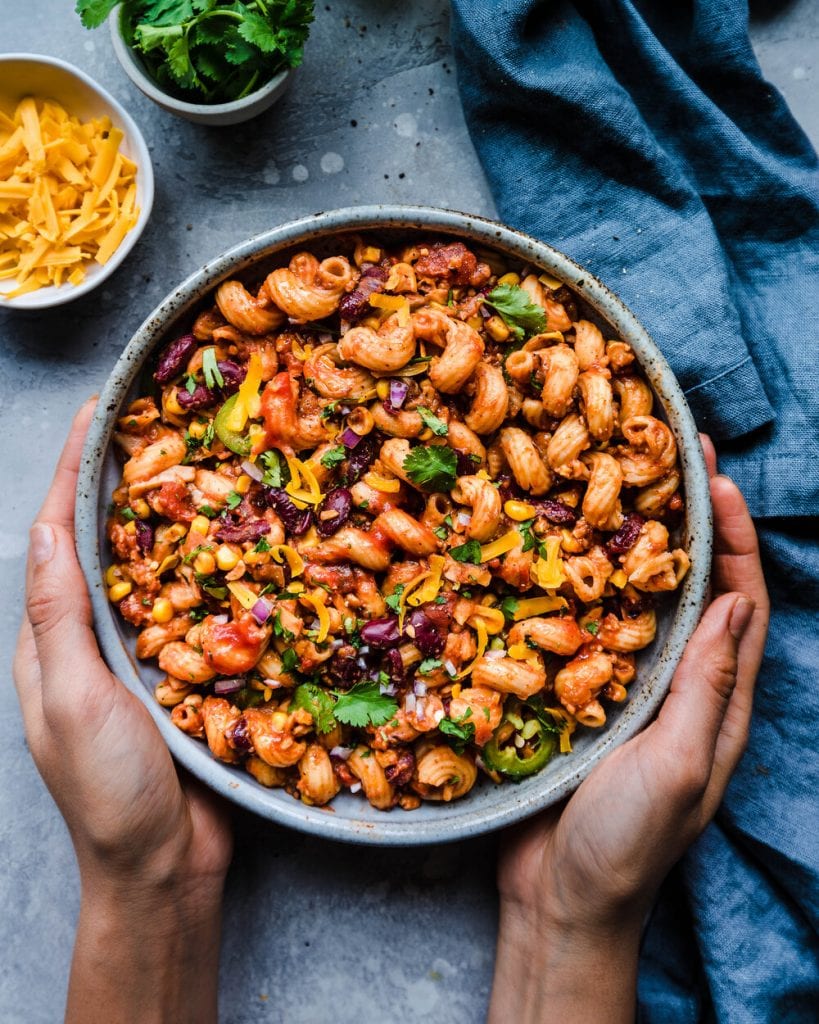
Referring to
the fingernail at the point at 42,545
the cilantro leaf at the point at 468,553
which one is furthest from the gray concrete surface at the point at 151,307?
the cilantro leaf at the point at 468,553

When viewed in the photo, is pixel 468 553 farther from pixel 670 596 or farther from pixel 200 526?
pixel 200 526

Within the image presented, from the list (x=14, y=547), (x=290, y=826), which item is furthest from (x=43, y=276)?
(x=290, y=826)

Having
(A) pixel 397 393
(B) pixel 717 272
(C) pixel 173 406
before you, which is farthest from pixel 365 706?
(B) pixel 717 272

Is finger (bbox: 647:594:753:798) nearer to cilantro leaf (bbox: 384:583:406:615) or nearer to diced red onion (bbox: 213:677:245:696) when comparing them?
cilantro leaf (bbox: 384:583:406:615)

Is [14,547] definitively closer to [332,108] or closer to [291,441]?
[291,441]

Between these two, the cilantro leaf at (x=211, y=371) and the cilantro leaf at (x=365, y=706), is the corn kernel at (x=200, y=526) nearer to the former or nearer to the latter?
the cilantro leaf at (x=211, y=371)

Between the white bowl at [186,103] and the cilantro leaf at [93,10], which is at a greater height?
the cilantro leaf at [93,10]
